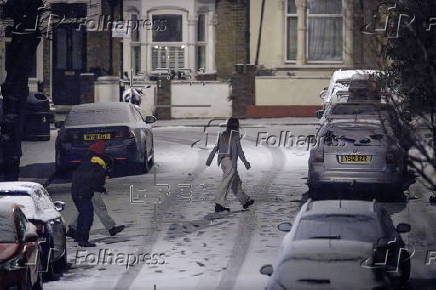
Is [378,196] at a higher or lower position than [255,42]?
lower

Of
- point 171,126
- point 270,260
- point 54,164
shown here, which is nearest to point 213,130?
point 171,126

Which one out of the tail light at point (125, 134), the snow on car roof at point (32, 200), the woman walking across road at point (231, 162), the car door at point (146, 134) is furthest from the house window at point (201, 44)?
the snow on car roof at point (32, 200)

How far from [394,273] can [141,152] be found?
47.0 feet

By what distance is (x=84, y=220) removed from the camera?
72.7 ft

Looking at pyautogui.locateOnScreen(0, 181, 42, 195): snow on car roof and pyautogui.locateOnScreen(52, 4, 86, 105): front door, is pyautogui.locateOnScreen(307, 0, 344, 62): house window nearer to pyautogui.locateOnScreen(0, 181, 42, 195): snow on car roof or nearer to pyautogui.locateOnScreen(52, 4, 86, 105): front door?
pyautogui.locateOnScreen(52, 4, 86, 105): front door

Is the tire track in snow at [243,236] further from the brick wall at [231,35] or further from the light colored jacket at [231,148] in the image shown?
the brick wall at [231,35]

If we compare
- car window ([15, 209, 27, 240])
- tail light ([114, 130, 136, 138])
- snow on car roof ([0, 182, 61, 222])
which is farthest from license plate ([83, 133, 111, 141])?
car window ([15, 209, 27, 240])

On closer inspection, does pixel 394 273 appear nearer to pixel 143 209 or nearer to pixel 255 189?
pixel 143 209

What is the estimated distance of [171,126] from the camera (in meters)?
42.6

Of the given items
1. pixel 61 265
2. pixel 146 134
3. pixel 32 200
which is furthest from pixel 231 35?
pixel 32 200

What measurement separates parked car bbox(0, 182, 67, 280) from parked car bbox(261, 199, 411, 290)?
3.50m

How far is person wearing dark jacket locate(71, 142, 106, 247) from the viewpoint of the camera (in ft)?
72.9

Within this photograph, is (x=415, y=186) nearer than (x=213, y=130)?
Yes

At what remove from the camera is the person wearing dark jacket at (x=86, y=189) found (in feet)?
72.9
